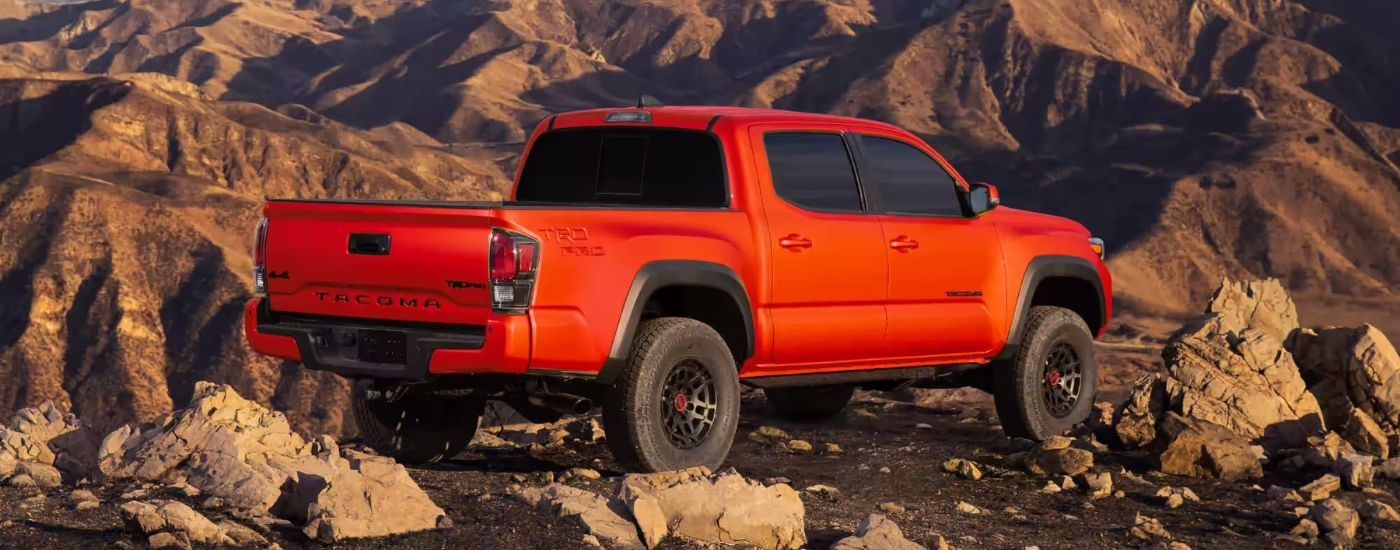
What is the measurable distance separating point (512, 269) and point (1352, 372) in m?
7.87

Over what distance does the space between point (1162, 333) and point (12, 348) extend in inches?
2170

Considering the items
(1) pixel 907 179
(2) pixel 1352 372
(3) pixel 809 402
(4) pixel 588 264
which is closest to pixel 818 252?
(1) pixel 907 179

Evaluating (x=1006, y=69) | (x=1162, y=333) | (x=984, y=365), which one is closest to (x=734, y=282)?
(x=984, y=365)

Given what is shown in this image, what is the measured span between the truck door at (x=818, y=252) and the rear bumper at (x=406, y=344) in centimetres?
162

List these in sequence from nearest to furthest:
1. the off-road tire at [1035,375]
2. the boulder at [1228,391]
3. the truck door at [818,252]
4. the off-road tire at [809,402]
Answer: the truck door at [818,252] → the off-road tire at [1035,375] → the boulder at [1228,391] → the off-road tire at [809,402]

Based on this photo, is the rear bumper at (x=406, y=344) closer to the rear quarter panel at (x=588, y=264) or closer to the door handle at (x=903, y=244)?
the rear quarter panel at (x=588, y=264)

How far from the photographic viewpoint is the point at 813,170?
8859 mm

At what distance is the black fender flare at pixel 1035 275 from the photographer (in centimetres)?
1000

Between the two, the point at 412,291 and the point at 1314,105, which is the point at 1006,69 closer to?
the point at 1314,105

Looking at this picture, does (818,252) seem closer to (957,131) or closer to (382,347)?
(382,347)

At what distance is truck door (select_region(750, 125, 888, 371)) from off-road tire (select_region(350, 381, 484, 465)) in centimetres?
178

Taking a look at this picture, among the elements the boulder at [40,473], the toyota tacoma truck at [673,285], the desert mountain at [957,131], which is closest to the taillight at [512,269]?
the toyota tacoma truck at [673,285]

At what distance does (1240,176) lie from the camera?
96000 mm

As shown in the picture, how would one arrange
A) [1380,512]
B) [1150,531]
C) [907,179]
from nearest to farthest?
[1150,531] → [1380,512] → [907,179]
